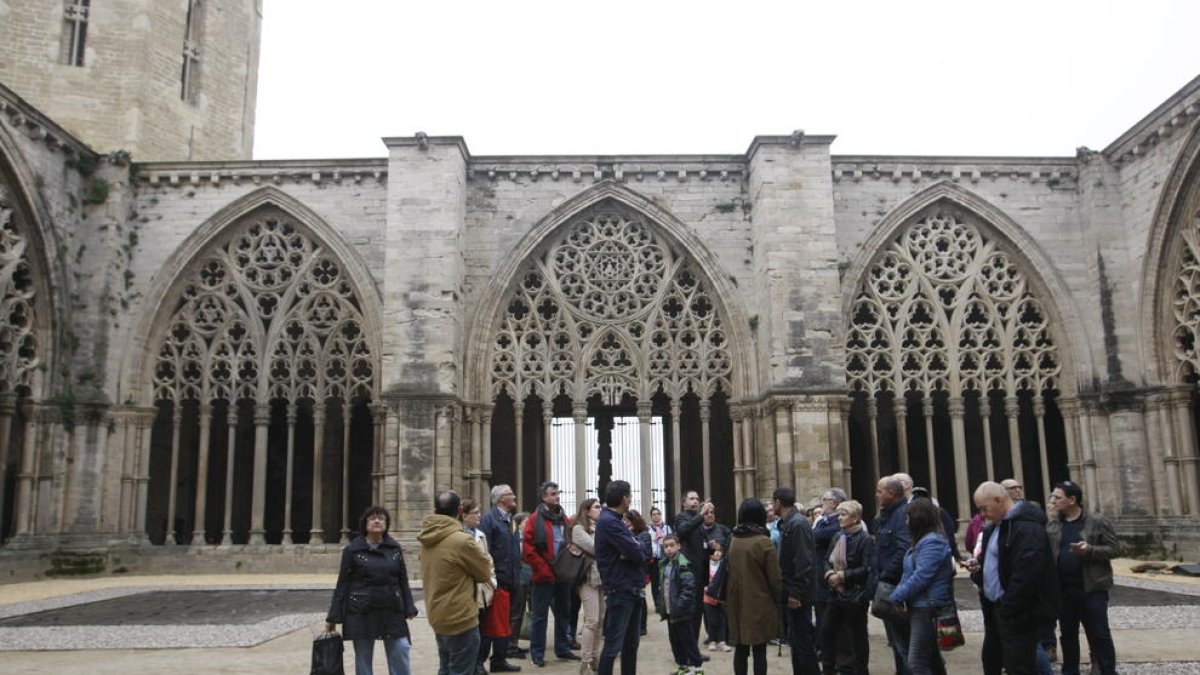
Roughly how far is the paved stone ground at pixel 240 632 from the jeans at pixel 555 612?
230 millimetres

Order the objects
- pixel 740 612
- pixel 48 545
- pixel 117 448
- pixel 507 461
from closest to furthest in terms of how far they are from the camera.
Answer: pixel 740 612
pixel 48 545
pixel 117 448
pixel 507 461

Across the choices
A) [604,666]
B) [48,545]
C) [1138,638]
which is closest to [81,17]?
[48,545]

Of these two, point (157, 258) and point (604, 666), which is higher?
point (157, 258)

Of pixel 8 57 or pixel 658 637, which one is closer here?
pixel 658 637

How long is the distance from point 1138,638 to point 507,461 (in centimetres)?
1584

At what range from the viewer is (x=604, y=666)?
689 cm

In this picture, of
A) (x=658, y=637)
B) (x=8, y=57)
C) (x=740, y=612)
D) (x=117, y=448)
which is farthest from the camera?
(x=8, y=57)

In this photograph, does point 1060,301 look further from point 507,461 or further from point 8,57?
point 8,57

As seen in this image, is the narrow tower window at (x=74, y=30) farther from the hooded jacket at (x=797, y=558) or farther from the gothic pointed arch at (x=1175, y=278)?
the gothic pointed arch at (x=1175, y=278)

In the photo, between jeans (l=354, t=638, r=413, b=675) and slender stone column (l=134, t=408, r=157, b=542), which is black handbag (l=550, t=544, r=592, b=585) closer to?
jeans (l=354, t=638, r=413, b=675)

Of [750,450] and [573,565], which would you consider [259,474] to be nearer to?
[750,450]

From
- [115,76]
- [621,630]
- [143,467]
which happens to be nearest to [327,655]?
[621,630]

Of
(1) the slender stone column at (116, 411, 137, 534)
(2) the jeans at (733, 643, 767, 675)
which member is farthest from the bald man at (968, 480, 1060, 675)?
(1) the slender stone column at (116, 411, 137, 534)

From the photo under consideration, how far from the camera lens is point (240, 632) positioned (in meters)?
9.52
